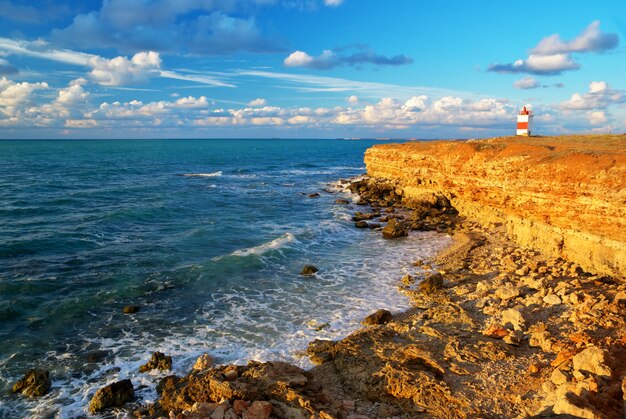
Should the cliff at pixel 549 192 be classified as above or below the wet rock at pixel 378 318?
above

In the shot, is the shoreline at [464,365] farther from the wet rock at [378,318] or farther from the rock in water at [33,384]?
the rock in water at [33,384]

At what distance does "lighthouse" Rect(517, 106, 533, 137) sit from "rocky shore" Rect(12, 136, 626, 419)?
1634 cm

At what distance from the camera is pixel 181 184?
2071 inches

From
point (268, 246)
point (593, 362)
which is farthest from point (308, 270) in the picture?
point (593, 362)

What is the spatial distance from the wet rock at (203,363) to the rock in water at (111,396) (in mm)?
1795

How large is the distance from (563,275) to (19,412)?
2046cm

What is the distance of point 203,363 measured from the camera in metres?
11.9

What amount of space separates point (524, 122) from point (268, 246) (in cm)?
2923

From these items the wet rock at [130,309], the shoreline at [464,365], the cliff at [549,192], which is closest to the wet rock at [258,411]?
the shoreline at [464,365]

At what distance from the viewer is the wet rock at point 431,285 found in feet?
57.0

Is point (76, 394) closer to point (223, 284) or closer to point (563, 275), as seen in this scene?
point (223, 284)

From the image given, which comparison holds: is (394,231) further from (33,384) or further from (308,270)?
(33,384)

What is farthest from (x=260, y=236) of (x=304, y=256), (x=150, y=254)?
(x=150, y=254)

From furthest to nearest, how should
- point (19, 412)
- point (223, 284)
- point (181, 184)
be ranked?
point (181, 184) < point (223, 284) < point (19, 412)
